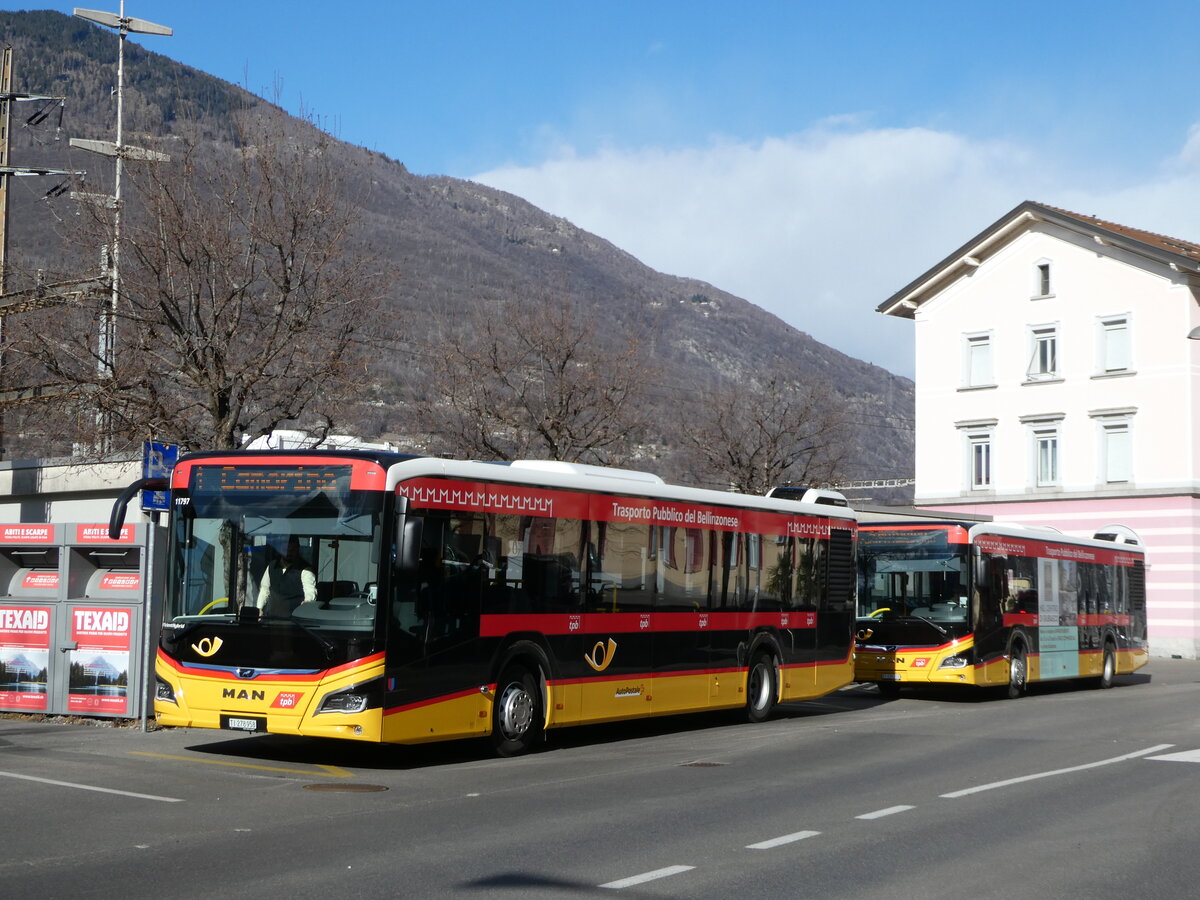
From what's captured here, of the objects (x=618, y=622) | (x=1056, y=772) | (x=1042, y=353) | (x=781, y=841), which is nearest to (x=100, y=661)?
(x=618, y=622)

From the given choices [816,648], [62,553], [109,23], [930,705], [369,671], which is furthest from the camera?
[109,23]

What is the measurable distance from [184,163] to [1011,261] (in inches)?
1307

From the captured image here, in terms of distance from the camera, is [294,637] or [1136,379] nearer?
[294,637]

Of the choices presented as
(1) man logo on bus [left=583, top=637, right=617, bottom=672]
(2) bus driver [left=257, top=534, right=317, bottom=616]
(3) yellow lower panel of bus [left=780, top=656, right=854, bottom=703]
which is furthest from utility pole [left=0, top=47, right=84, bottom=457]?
(3) yellow lower panel of bus [left=780, top=656, right=854, bottom=703]

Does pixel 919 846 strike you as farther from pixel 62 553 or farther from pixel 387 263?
pixel 387 263

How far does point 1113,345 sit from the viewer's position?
4731 centimetres

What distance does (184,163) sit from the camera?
24500mm

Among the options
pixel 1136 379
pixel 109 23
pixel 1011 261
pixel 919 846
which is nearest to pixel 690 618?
pixel 919 846

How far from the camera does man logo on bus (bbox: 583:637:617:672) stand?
15.8 meters

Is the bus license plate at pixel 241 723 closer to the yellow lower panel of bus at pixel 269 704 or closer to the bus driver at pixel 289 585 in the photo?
the yellow lower panel of bus at pixel 269 704

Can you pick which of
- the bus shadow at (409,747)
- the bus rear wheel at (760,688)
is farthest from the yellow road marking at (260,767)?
the bus rear wheel at (760,688)

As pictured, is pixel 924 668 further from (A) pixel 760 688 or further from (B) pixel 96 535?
(B) pixel 96 535

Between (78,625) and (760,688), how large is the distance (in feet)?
27.8

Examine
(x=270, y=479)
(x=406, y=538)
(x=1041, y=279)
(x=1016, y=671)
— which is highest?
(x=1041, y=279)
